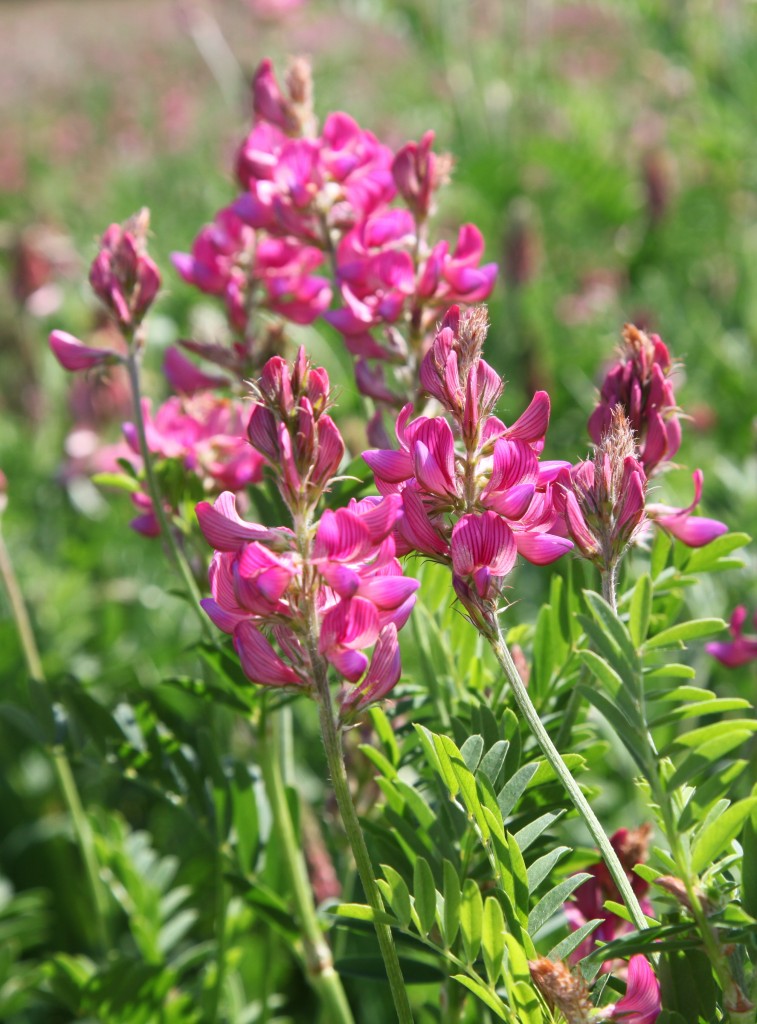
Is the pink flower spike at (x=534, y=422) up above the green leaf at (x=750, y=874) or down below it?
above

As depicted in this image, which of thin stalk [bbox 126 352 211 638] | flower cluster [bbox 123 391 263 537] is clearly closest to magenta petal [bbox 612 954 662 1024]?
thin stalk [bbox 126 352 211 638]

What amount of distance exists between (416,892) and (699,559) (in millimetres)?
460

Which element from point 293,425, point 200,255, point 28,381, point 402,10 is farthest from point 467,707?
point 402,10

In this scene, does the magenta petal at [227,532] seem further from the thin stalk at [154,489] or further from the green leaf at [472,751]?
the thin stalk at [154,489]

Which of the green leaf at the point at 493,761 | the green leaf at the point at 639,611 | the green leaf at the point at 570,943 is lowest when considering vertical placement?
the green leaf at the point at 570,943

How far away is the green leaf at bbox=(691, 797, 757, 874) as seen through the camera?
2.34 feet

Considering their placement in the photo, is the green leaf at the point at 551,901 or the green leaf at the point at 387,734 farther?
the green leaf at the point at 387,734

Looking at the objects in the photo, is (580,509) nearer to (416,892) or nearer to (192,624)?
(416,892)

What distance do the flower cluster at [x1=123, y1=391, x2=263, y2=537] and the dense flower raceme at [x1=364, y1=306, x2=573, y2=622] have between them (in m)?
0.40

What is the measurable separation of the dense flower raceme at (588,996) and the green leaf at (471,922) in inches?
2.2

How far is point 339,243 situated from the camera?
125 centimetres

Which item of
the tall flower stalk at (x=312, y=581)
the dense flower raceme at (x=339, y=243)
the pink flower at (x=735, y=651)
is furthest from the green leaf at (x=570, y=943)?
the dense flower raceme at (x=339, y=243)

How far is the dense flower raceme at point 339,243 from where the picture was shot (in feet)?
3.77

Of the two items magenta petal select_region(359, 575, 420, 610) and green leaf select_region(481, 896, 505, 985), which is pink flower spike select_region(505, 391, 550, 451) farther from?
green leaf select_region(481, 896, 505, 985)
